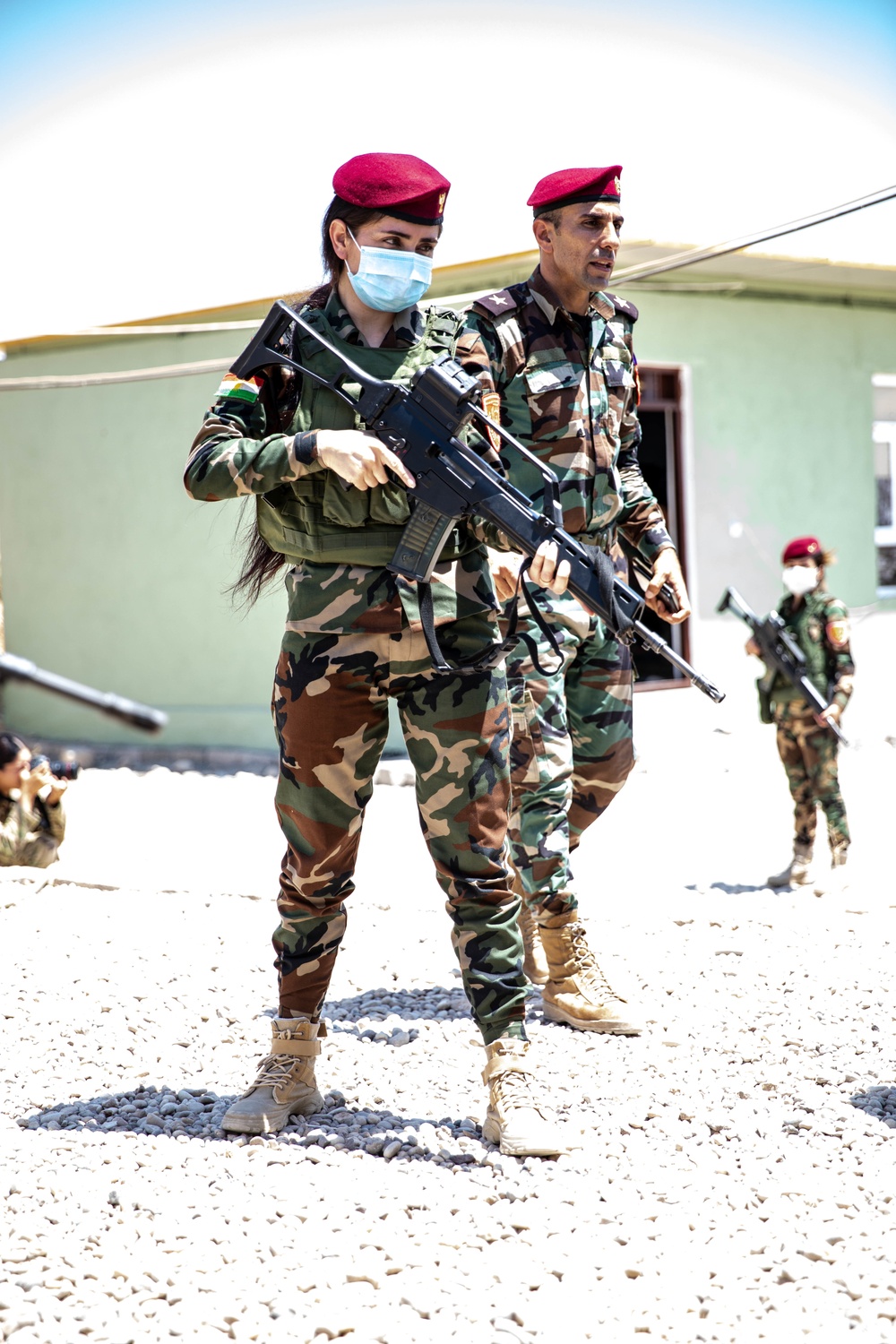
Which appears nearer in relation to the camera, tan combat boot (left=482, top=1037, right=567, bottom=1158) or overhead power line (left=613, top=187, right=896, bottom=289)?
tan combat boot (left=482, top=1037, right=567, bottom=1158)

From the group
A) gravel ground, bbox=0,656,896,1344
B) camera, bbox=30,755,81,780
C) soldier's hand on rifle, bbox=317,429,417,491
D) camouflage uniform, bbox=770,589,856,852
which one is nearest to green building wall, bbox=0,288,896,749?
camouflage uniform, bbox=770,589,856,852

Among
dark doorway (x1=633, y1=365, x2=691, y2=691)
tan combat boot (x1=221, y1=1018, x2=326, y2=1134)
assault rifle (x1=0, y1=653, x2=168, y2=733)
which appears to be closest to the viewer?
assault rifle (x1=0, y1=653, x2=168, y2=733)

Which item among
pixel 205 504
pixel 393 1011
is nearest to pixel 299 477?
pixel 393 1011

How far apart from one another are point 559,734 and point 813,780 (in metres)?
3.29

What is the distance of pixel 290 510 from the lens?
8.80 feet

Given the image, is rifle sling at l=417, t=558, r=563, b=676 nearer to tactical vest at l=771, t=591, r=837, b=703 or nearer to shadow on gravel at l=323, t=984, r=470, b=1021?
shadow on gravel at l=323, t=984, r=470, b=1021

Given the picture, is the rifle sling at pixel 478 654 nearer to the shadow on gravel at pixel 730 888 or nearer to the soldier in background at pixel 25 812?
the shadow on gravel at pixel 730 888

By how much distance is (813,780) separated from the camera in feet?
21.2

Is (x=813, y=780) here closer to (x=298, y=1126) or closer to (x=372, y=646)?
(x=298, y=1126)

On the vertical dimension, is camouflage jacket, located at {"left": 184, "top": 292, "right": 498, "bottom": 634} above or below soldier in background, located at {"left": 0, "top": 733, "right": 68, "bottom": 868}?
above

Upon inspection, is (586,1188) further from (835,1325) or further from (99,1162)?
(99,1162)

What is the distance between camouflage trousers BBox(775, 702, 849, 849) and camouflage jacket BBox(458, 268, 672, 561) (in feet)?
10.5

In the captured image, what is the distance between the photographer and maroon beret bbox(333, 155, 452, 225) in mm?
2590

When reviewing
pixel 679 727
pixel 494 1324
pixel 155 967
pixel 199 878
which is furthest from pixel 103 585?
pixel 494 1324
